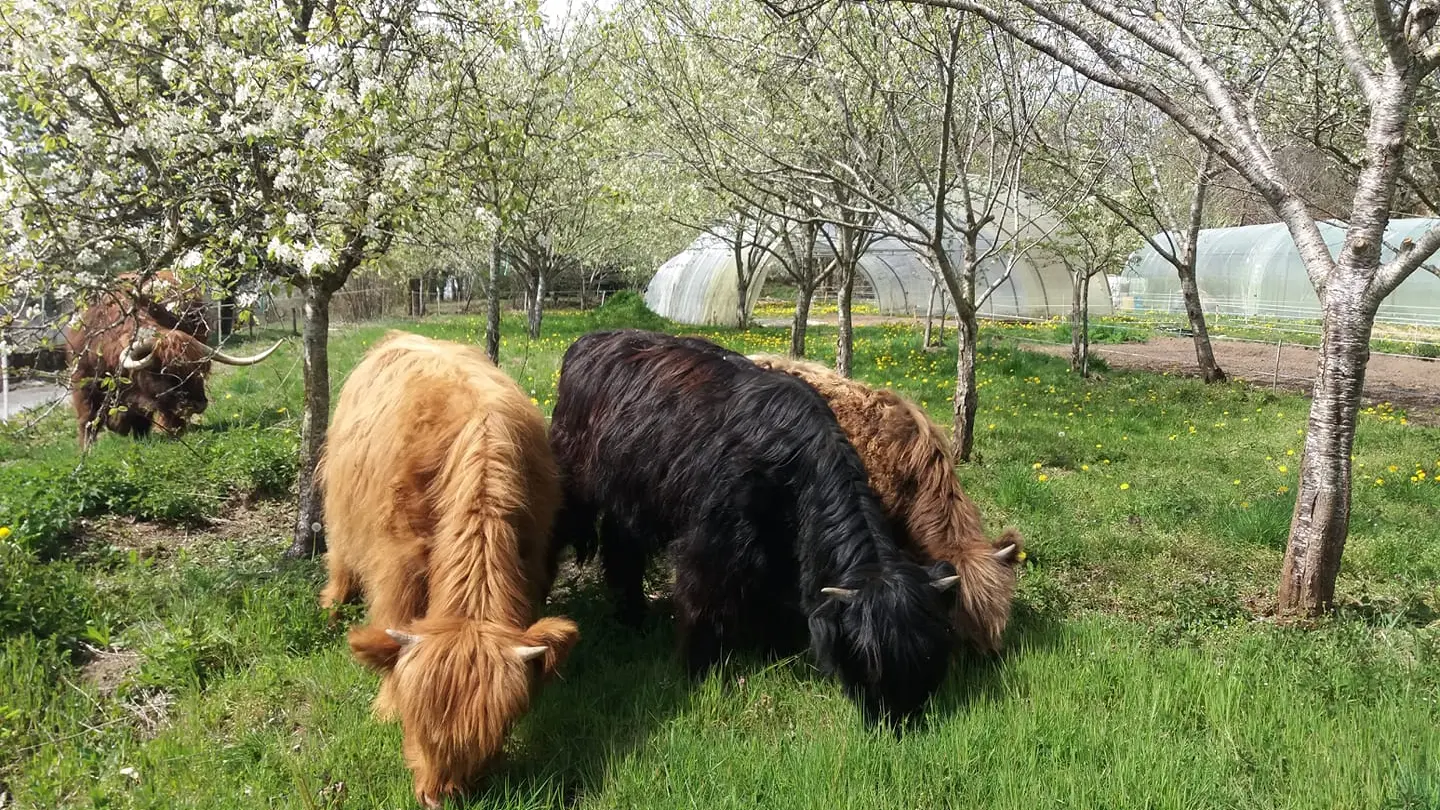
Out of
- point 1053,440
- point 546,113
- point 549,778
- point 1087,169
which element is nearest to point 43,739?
point 549,778

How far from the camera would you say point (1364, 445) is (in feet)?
29.1

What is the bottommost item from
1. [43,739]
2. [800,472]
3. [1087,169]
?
[43,739]

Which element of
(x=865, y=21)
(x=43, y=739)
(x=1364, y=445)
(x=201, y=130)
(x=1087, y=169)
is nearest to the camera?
(x=43, y=739)

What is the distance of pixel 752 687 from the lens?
13.3 ft

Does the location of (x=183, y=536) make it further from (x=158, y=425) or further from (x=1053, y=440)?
(x=1053, y=440)

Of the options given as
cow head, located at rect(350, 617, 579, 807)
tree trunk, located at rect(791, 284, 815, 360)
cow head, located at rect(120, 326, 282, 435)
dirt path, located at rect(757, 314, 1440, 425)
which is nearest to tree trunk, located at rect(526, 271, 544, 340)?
tree trunk, located at rect(791, 284, 815, 360)

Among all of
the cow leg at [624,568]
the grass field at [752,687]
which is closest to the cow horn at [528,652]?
the grass field at [752,687]

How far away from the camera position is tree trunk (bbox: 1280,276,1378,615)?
3887 millimetres

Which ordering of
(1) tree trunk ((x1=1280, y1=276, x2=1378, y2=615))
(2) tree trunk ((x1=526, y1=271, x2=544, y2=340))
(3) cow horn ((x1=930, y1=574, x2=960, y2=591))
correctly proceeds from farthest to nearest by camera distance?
(2) tree trunk ((x1=526, y1=271, x2=544, y2=340)) < (1) tree trunk ((x1=1280, y1=276, x2=1378, y2=615)) < (3) cow horn ((x1=930, y1=574, x2=960, y2=591))

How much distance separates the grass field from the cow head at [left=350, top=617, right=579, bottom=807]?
204 millimetres

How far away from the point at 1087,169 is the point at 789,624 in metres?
7.85

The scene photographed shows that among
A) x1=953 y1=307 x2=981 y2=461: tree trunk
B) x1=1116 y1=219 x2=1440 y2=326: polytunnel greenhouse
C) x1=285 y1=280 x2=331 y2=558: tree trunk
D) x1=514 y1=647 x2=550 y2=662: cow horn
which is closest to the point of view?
x1=514 y1=647 x2=550 y2=662: cow horn

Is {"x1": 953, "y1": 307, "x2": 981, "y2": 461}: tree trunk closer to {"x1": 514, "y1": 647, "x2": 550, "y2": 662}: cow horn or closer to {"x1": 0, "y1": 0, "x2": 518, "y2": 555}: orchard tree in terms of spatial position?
{"x1": 0, "y1": 0, "x2": 518, "y2": 555}: orchard tree

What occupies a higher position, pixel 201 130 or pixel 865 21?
pixel 865 21
